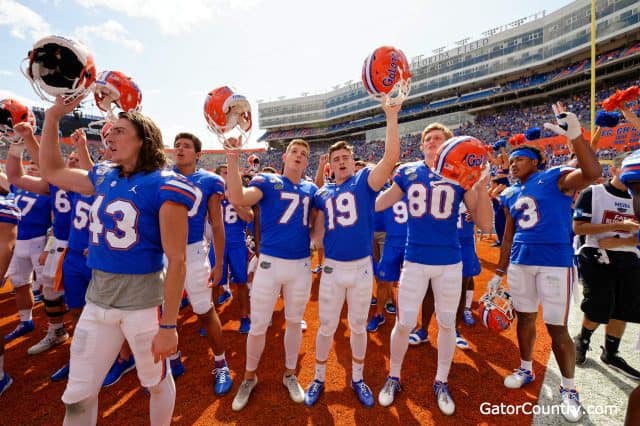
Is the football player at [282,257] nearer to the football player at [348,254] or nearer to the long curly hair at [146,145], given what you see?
the football player at [348,254]

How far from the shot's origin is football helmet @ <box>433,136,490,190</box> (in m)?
2.26

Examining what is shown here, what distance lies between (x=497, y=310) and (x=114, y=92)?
14.9ft

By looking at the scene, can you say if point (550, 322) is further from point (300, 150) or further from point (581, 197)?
point (300, 150)

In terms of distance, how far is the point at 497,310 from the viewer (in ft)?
10.7

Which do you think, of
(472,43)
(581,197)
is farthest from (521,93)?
(581,197)

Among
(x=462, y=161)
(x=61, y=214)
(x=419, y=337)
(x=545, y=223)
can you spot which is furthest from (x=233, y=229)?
(x=545, y=223)

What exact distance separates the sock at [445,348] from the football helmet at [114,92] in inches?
152

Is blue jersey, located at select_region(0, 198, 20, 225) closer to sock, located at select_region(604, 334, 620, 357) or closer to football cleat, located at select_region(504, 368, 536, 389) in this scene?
football cleat, located at select_region(504, 368, 536, 389)

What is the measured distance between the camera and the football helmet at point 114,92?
3.01m

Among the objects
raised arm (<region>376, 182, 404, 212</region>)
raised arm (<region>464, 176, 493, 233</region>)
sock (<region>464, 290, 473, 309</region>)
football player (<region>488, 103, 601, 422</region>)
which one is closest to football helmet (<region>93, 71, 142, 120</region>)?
raised arm (<region>376, 182, 404, 212</region>)

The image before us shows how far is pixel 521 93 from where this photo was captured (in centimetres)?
3547

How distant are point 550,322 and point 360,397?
197 cm

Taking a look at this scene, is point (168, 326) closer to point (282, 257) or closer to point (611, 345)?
point (282, 257)

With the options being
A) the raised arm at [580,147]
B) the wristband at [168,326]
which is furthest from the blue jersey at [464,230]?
the wristband at [168,326]
